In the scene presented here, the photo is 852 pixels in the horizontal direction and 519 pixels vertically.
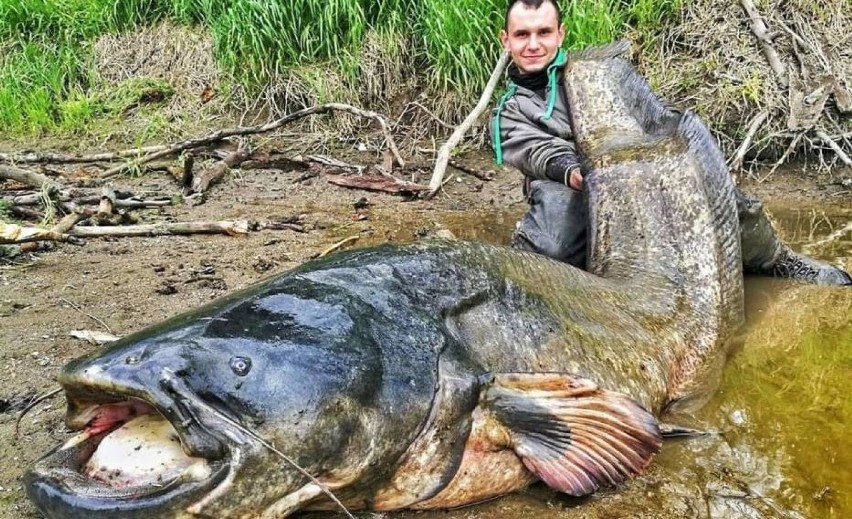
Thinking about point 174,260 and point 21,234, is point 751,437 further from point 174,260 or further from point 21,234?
point 21,234

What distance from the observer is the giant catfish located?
1.56 m

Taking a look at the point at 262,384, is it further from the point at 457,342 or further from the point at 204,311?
the point at 457,342

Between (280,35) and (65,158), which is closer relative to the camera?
(65,158)

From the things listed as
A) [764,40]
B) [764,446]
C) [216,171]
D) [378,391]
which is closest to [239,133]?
[216,171]

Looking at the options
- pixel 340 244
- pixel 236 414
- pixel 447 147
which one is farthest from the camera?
pixel 447 147

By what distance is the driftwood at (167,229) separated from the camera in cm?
408

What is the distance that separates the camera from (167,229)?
167 inches

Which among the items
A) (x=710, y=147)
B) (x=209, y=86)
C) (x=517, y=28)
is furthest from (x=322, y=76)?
(x=710, y=147)

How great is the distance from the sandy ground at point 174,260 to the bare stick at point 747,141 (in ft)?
0.84

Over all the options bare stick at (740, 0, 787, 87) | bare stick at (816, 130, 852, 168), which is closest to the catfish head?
bare stick at (816, 130, 852, 168)

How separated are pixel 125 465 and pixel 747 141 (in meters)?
4.83

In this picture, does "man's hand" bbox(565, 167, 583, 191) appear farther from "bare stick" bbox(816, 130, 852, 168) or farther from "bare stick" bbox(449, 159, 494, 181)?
"bare stick" bbox(816, 130, 852, 168)

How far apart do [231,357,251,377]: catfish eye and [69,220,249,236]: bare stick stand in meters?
2.77

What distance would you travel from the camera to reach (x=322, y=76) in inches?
265
